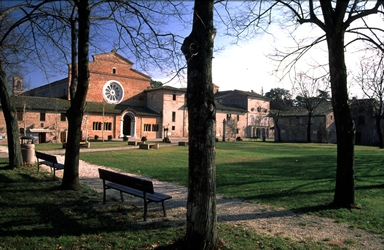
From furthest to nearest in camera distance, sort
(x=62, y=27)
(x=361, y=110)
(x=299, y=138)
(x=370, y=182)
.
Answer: (x=299, y=138)
(x=361, y=110)
(x=370, y=182)
(x=62, y=27)

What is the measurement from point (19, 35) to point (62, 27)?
2416 millimetres

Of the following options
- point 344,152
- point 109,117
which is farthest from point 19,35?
point 109,117

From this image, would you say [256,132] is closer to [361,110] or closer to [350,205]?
[361,110]

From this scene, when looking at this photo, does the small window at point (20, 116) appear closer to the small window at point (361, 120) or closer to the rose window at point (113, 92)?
the rose window at point (113, 92)

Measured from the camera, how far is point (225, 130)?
4722 cm

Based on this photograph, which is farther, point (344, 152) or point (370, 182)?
point (370, 182)

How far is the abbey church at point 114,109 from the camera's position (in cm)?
4059

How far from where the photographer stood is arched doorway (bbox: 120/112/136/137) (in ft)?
164

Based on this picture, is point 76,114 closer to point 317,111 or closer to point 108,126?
point 108,126

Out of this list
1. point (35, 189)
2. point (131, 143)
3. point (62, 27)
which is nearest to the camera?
point (35, 189)

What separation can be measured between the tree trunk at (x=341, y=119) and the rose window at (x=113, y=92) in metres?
47.5

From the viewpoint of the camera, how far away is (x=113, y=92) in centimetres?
5250

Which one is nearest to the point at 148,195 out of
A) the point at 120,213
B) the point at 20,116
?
the point at 120,213

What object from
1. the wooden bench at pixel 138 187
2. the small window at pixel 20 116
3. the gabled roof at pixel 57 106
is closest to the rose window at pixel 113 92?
the gabled roof at pixel 57 106
